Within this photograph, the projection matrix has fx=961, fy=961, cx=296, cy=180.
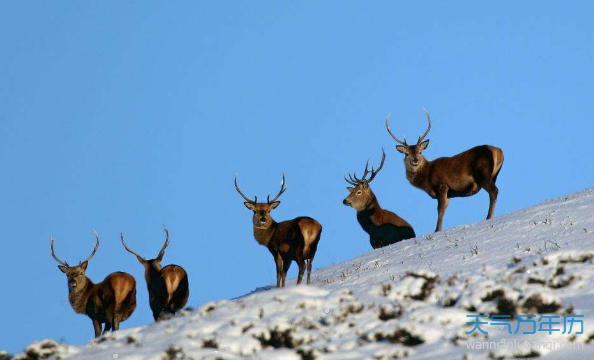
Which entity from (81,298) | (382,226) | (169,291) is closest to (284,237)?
(169,291)

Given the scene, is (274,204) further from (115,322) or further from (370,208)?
(370,208)

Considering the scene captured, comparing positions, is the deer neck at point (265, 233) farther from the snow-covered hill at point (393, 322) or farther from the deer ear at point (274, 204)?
the snow-covered hill at point (393, 322)

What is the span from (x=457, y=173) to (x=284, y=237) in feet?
17.5

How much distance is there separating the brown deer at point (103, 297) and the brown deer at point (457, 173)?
7.59 meters

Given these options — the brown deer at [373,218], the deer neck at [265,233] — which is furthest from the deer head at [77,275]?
the brown deer at [373,218]

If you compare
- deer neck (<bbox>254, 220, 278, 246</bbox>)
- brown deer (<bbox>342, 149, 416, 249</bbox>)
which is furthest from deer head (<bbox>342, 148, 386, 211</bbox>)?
deer neck (<bbox>254, 220, 278, 246</bbox>)

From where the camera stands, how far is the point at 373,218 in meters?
23.7

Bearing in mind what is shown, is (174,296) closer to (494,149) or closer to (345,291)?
(345,291)

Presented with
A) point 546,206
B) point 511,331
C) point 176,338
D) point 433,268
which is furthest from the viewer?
point 546,206

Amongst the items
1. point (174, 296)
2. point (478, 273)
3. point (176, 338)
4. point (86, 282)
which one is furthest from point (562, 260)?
point (86, 282)

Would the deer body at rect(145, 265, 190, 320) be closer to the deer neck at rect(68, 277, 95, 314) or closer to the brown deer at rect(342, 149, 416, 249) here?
the deer neck at rect(68, 277, 95, 314)

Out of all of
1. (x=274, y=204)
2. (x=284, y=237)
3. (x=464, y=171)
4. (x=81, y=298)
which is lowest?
(x=81, y=298)

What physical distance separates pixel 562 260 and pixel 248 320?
4.00 m

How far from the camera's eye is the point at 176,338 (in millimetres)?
10750
